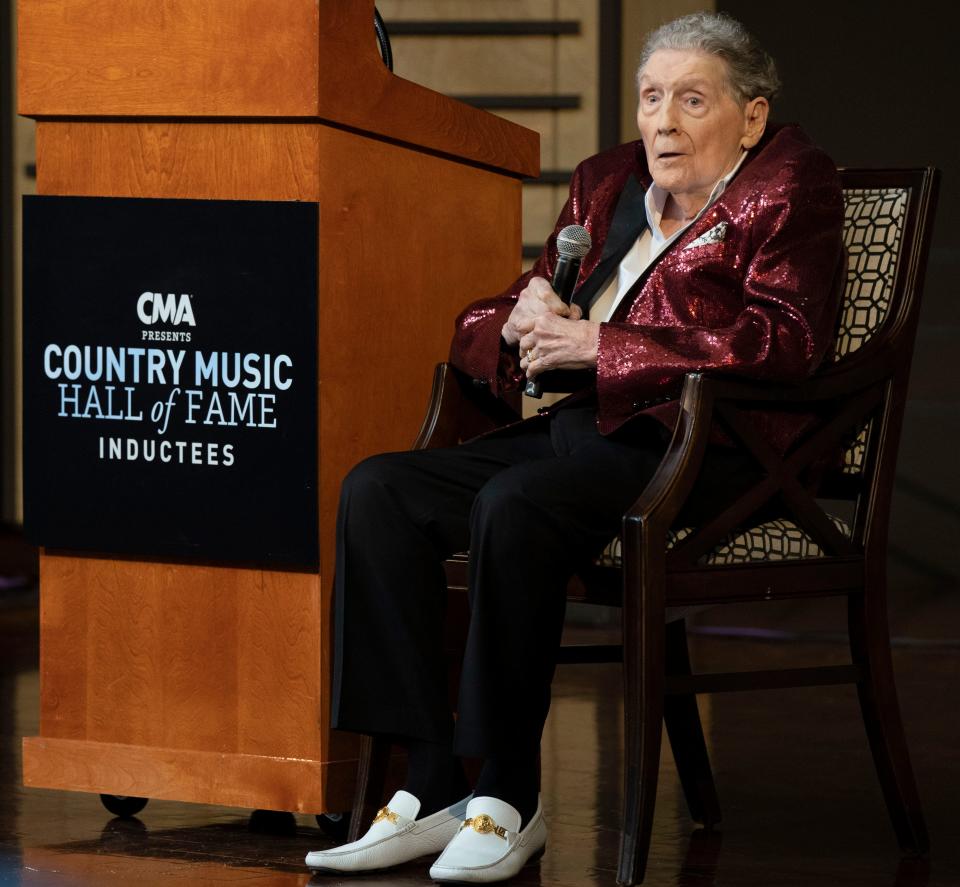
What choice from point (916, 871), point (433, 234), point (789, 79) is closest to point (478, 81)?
point (789, 79)

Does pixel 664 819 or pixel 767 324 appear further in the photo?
pixel 664 819

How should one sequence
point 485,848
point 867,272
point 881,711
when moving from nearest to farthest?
1. point 485,848
2. point 881,711
3. point 867,272

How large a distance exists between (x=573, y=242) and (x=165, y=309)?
1.98ft

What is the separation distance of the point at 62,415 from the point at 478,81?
325cm

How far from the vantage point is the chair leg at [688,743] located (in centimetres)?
287

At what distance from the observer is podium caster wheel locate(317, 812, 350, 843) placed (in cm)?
272

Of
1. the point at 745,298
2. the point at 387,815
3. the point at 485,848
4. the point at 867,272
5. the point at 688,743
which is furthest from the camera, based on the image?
the point at 688,743

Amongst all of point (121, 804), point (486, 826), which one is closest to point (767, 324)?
point (486, 826)

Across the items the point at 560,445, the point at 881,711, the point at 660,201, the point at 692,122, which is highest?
the point at 692,122

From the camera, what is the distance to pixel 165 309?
2.70 meters

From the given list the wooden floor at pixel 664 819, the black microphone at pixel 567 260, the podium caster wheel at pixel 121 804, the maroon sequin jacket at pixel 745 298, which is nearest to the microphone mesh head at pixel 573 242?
the black microphone at pixel 567 260

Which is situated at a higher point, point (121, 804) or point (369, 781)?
point (369, 781)

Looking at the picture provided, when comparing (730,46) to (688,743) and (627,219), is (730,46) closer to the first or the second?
(627,219)

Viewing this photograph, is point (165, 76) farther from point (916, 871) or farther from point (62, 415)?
point (916, 871)
